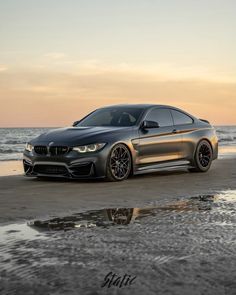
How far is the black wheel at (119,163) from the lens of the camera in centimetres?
1073

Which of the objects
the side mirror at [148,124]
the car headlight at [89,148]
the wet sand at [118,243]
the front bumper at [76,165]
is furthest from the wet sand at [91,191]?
the side mirror at [148,124]

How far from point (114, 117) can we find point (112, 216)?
565cm

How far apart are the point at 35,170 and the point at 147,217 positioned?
501cm

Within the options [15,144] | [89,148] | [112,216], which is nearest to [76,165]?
[89,148]

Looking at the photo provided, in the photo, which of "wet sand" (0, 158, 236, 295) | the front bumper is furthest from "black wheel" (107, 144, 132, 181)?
"wet sand" (0, 158, 236, 295)

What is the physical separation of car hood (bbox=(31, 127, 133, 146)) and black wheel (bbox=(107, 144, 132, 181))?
30 cm

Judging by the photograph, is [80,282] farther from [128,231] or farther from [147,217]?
[147,217]

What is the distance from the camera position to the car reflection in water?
18.9 feet

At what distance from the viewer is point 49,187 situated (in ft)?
31.8

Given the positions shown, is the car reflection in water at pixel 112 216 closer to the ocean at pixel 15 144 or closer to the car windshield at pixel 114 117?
the car windshield at pixel 114 117

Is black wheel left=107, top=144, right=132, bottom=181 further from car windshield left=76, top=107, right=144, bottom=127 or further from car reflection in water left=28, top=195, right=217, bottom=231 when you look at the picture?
car reflection in water left=28, top=195, right=217, bottom=231

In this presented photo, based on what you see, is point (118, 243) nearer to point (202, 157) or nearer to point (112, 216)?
point (112, 216)

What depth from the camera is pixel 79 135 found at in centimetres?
1081

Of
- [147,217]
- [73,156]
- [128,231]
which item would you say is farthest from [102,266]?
[73,156]
